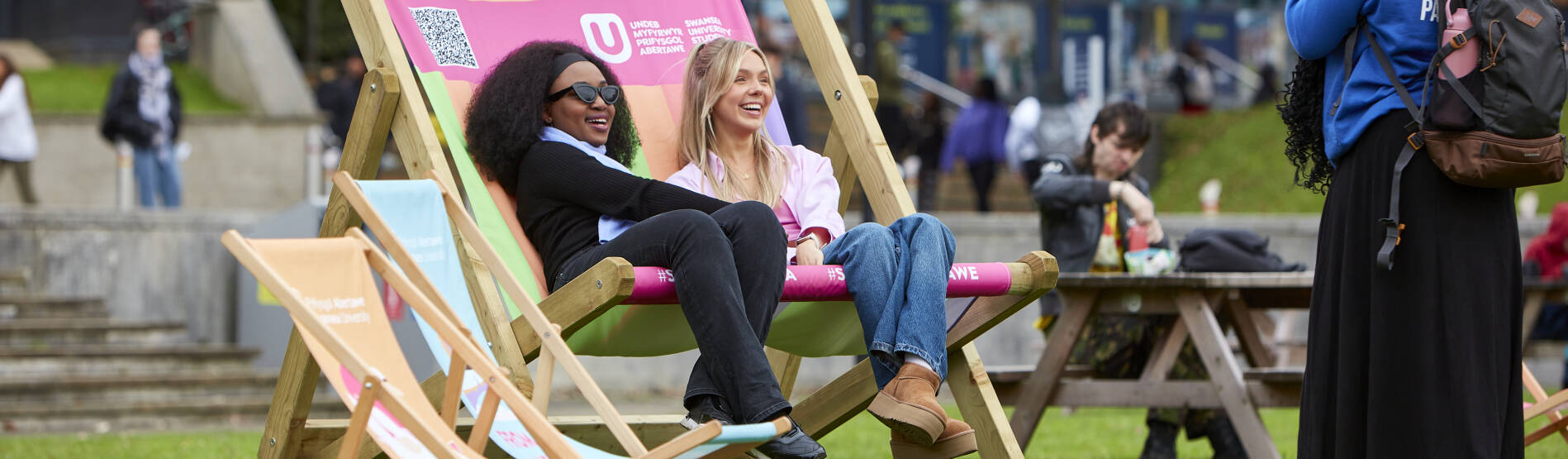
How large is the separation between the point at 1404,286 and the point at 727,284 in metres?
1.51

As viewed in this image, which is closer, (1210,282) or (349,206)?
(349,206)

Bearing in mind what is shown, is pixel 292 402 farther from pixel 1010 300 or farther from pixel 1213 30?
pixel 1213 30

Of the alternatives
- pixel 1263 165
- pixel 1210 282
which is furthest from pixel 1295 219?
pixel 1263 165

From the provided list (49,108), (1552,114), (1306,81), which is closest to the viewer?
(1552,114)

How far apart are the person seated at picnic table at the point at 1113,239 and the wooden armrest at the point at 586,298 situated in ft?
8.37

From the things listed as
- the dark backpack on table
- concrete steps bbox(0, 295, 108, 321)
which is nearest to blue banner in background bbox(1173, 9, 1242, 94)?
concrete steps bbox(0, 295, 108, 321)

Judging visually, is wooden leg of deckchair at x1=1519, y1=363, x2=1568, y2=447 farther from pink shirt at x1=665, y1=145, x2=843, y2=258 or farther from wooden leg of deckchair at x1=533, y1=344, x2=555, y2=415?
wooden leg of deckchair at x1=533, y1=344, x2=555, y2=415

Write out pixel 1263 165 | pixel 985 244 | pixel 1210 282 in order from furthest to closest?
pixel 1263 165, pixel 985 244, pixel 1210 282

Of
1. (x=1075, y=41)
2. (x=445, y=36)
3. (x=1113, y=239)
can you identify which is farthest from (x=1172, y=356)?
(x=1075, y=41)

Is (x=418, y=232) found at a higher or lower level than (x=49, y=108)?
higher

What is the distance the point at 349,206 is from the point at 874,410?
54.9 inches

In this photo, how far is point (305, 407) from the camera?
4.42 metres

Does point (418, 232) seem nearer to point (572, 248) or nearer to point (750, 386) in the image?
point (572, 248)

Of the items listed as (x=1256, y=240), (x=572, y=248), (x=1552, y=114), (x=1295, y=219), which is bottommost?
(x=1295, y=219)
